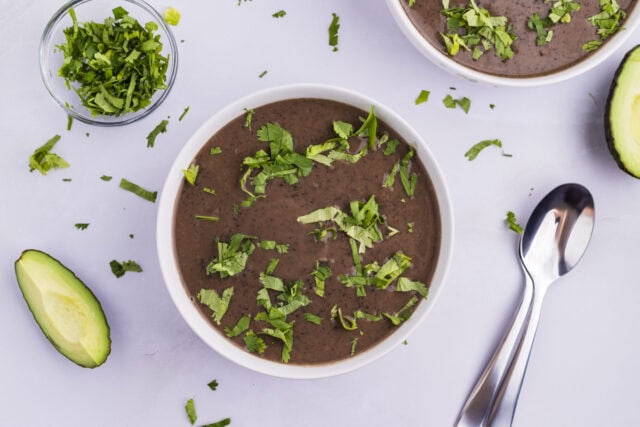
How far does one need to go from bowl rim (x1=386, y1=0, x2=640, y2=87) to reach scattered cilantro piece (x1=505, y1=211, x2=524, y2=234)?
17.2 inches

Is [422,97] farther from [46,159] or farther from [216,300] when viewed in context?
[46,159]

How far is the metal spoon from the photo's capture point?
7.91 ft

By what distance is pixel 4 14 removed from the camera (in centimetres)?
232

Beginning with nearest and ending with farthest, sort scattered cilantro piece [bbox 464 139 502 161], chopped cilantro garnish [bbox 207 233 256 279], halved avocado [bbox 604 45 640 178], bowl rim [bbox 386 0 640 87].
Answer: chopped cilantro garnish [bbox 207 233 256 279]
bowl rim [bbox 386 0 640 87]
halved avocado [bbox 604 45 640 178]
scattered cilantro piece [bbox 464 139 502 161]

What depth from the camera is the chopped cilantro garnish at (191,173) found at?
81.4 inches

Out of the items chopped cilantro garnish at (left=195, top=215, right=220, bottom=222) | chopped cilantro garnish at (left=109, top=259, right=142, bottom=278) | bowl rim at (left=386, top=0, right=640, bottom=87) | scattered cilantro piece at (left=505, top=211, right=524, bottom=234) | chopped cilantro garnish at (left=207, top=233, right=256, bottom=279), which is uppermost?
bowl rim at (left=386, top=0, right=640, bottom=87)

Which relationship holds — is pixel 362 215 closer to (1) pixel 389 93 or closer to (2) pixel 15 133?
(1) pixel 389 93

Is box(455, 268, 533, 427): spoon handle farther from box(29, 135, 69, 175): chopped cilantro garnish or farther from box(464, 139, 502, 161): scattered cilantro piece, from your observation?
box(29, 135, 69, 175): chopped cilantro garnish

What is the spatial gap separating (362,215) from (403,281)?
25 centimetres

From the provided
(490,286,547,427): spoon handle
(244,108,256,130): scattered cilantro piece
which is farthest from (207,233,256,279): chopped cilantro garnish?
(490,286,547,427): spoon handle

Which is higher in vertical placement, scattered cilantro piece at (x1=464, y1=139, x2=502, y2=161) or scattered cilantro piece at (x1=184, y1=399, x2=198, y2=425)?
scattered cilantro piece at (x1=464, y1=139, x2=502, y2=161)

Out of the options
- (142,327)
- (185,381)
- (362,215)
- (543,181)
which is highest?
(362,215)

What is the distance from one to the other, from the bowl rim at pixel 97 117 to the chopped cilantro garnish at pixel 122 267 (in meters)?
0.44

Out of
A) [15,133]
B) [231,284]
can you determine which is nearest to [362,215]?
[231,284]
